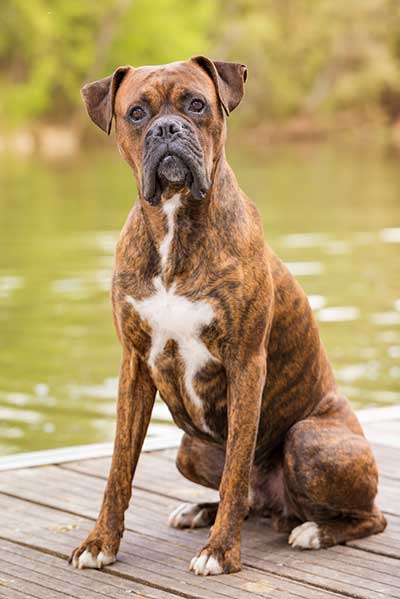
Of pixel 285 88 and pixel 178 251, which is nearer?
pixel 178 251

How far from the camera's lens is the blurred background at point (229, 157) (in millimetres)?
8906

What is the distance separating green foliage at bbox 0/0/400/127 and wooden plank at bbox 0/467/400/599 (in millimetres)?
43738

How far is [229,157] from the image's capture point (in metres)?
36.5

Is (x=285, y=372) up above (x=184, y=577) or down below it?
above

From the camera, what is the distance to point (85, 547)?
4027mm

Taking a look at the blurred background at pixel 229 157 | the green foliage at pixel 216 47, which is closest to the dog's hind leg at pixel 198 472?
the blurred background at pixel 229 157

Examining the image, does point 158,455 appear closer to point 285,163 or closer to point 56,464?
point 56,464

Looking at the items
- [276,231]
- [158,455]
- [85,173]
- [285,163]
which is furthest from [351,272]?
[285,163]

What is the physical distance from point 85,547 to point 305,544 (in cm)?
77

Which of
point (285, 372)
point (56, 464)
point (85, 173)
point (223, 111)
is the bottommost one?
point (85, 173)

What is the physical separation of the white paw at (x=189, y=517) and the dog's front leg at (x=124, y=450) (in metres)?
0.36

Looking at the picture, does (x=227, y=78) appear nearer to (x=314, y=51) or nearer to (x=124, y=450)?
(x=124, y=450)

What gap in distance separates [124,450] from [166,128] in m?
1.16

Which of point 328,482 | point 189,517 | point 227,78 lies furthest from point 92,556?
point 227,78
